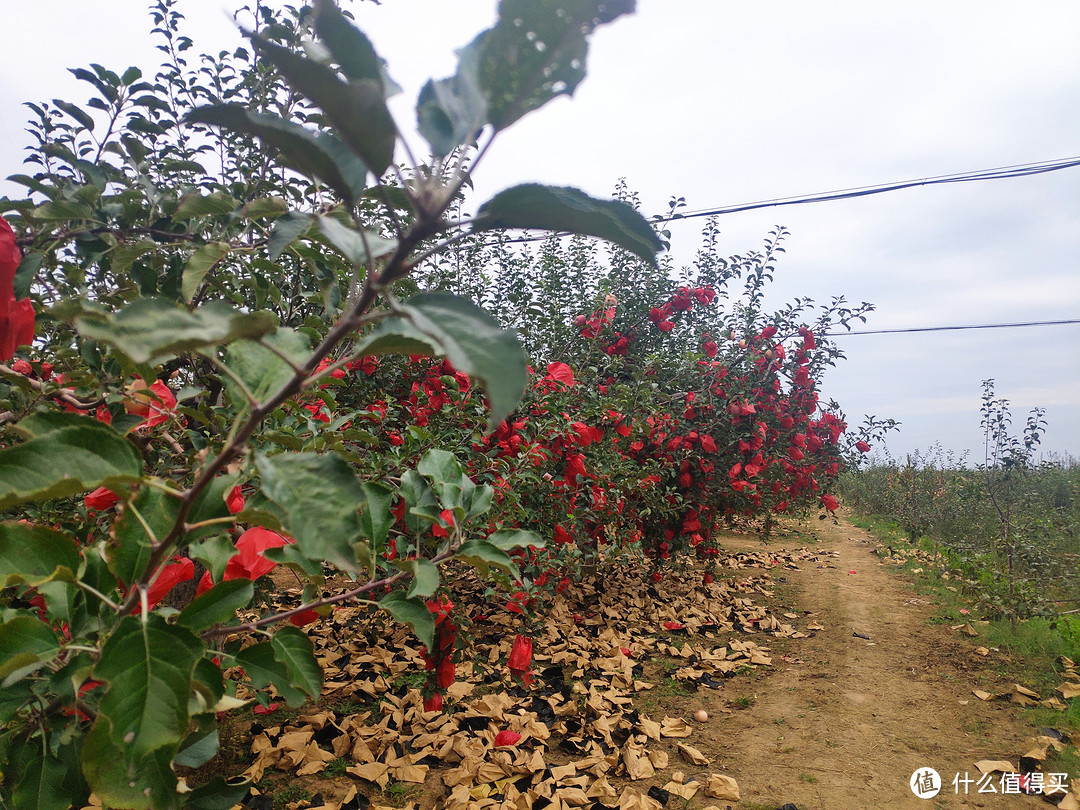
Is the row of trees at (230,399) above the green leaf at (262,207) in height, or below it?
below

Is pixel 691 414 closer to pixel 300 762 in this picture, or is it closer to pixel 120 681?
pixel 300 762

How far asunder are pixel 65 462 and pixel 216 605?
255 mm

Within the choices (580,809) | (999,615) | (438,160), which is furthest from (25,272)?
(999,615)

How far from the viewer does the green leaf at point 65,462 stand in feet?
1.50

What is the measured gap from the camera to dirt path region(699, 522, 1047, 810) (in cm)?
209

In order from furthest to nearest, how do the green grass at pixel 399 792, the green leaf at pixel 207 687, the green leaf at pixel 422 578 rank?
1. the green grass at pixel 399 792
2. the green leaf at pixel 422 578
3. the green leaf at pixel 207 687

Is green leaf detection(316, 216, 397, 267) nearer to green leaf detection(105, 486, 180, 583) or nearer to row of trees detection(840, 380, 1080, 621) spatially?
green leaf detection(105, 486, 180, 583)

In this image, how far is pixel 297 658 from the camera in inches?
29.0

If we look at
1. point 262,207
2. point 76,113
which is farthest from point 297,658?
point 76,113

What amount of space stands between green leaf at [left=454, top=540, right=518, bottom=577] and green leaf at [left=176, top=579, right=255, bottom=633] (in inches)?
10.1

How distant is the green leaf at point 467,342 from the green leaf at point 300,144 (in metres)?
0.10

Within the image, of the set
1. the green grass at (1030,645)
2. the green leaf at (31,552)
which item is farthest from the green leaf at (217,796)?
the green grass at (1030,645)

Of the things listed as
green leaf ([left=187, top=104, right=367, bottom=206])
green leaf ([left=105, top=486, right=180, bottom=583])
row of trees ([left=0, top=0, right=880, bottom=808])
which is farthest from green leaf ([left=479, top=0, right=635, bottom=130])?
green leaf ([left=105, top=486, right=180, bottom=583])

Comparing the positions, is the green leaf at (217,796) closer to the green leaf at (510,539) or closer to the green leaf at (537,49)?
the green leaf at (510,539)
